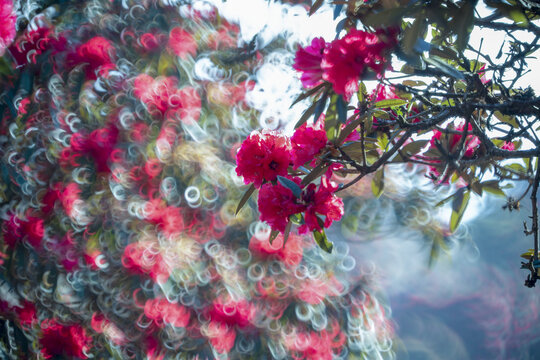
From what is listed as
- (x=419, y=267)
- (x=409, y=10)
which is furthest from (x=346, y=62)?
(x=419, y=267)

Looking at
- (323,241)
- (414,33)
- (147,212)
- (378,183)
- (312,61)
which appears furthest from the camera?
(147,212)

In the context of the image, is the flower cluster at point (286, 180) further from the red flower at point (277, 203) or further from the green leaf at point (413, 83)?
the green leaf at point (413, 83)

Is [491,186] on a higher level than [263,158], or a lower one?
higher

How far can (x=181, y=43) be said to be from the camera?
1700 millimetres

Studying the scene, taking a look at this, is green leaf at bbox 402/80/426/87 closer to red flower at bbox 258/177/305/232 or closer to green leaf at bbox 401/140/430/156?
green leaf at bbox 401/140/430/156

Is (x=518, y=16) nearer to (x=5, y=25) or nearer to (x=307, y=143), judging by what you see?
(x=307, y=143)

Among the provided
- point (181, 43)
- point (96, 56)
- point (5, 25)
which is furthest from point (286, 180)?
point (96, 56)

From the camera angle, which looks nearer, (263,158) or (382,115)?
(263,158)

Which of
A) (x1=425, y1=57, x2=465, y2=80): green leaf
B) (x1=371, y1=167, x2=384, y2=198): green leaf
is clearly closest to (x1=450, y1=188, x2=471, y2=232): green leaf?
(x1=371, y1=167, x2=384, y2=198): green leaf

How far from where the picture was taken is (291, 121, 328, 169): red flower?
635 mm

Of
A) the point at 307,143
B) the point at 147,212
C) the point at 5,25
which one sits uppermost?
the point at 307,143

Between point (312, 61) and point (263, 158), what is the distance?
0.56ft

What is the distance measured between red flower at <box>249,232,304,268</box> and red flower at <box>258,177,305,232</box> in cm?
96

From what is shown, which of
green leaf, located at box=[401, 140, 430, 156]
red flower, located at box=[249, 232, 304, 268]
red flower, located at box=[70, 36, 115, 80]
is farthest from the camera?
red flower, located at box=[70, 36, 115, 80]
